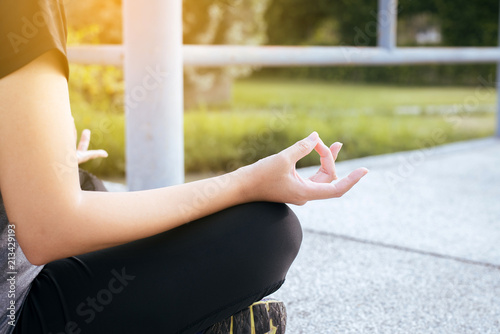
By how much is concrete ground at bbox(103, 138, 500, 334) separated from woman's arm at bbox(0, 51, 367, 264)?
53 centimetres

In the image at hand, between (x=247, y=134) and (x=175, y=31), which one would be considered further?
(x=247, y=134)

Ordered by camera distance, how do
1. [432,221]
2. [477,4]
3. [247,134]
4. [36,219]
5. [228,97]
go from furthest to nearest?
1. [477,4]
2. [228,97]
3. [247,134]
4. [432,221]
5. [36,219]

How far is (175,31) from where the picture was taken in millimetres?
1932

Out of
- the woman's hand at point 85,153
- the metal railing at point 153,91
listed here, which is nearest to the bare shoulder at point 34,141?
the woman's hand at point 85,153

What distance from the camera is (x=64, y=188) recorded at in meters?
0.83

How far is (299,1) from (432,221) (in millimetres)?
7807

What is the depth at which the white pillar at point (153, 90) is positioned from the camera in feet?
6.18

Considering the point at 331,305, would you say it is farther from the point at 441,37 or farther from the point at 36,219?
the point at 441,37

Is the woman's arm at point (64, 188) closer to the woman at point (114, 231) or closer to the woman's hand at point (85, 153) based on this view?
the woman at point (114, 231)

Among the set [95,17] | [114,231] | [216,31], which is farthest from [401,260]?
[216,31]

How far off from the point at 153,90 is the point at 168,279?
104 cm

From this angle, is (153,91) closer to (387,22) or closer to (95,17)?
(387,22)

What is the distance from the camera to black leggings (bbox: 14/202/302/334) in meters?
0.97

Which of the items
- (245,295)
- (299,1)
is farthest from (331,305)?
(299,1)
